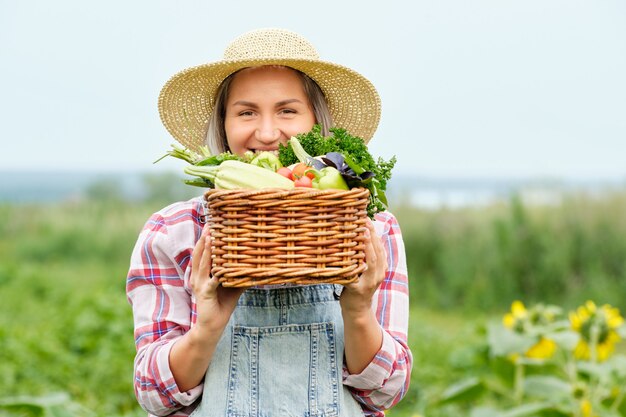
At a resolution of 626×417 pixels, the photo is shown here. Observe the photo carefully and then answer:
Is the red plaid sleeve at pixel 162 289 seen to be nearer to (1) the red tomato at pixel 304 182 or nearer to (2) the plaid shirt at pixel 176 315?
(2) the plaid shirt at pixel 176 315

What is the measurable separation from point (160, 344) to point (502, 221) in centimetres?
684

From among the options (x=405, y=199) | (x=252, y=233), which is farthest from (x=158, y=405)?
(x=405, y=199)

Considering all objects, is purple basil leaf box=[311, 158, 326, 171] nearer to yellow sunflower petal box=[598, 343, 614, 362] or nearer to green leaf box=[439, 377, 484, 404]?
green leaf box=[439, 377, 484, 404]

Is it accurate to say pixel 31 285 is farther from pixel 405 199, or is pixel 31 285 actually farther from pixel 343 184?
pixel 343 184

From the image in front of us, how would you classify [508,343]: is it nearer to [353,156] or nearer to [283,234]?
[353,156]

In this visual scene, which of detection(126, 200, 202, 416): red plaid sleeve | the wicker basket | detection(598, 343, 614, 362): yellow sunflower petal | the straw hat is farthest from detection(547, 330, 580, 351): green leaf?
the wicker basket

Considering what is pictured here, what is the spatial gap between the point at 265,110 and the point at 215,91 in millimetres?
286

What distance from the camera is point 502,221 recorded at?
8.52m

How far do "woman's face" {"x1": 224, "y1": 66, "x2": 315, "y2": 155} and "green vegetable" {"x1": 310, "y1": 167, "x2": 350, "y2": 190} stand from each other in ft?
0.84

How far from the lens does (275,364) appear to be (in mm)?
2016

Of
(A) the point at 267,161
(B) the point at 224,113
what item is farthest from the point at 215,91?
(A) the point at 267,161

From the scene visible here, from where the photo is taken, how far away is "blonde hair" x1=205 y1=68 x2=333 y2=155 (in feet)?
7.27

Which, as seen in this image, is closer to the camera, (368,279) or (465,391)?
(368,279)

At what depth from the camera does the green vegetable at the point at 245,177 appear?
1752 millimetres
